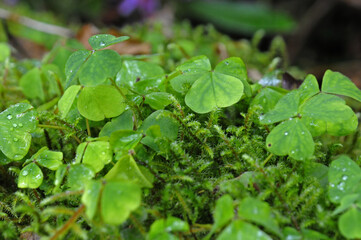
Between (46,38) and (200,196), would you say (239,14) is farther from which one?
(200,196)

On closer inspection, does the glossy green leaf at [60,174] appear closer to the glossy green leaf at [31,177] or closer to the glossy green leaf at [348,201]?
the glossy green leaf at [31,177]

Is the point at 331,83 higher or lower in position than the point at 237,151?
higher

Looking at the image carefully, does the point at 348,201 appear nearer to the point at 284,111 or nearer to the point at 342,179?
the point at 342,179

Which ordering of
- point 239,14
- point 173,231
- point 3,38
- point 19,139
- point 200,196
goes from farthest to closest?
point 239,14
point 3,38
point 19,139
point 200,196
point 173,231

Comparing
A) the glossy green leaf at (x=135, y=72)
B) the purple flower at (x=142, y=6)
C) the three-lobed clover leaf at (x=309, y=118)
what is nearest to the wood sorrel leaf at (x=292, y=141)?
the three-lobed clover leaf at (x=309, y=118)

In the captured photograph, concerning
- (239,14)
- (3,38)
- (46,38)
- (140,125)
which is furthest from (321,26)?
(140,125)

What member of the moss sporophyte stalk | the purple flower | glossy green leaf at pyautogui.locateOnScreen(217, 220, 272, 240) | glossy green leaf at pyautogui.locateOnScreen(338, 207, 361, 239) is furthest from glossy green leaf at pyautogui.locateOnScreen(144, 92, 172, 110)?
the purple flower

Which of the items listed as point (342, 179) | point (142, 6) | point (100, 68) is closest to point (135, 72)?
point (100, 68)
